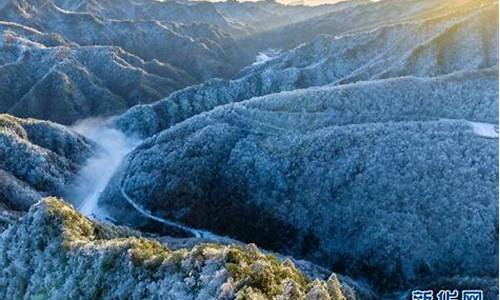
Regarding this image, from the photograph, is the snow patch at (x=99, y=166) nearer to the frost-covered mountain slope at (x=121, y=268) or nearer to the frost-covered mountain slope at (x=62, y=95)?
the frost-covered mountain slope at (x=62, y=95)

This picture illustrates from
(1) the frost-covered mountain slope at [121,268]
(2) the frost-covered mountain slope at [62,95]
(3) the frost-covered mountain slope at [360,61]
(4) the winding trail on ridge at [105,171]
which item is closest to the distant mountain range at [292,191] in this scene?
(1) the frost-covered mountain slope at [121,268]

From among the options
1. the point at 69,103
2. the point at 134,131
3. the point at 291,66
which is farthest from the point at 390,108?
the point at 69,103

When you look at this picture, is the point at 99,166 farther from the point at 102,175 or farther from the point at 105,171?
the point at 102,175

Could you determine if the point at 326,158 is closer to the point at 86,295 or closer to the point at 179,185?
the point at 179,185

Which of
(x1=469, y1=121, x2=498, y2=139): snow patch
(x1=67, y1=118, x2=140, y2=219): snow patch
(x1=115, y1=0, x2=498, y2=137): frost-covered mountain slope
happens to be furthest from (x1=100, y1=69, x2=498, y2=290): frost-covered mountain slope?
(x1=115, y1=0, x2=498, y2=137): frost-covered mountain slope

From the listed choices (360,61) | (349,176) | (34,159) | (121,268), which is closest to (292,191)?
(349,176)

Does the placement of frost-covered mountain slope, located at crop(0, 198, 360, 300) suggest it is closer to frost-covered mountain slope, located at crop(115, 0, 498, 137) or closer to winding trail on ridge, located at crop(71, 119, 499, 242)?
winding trail on ridge, located at crop(71, 119, 499, 242)
